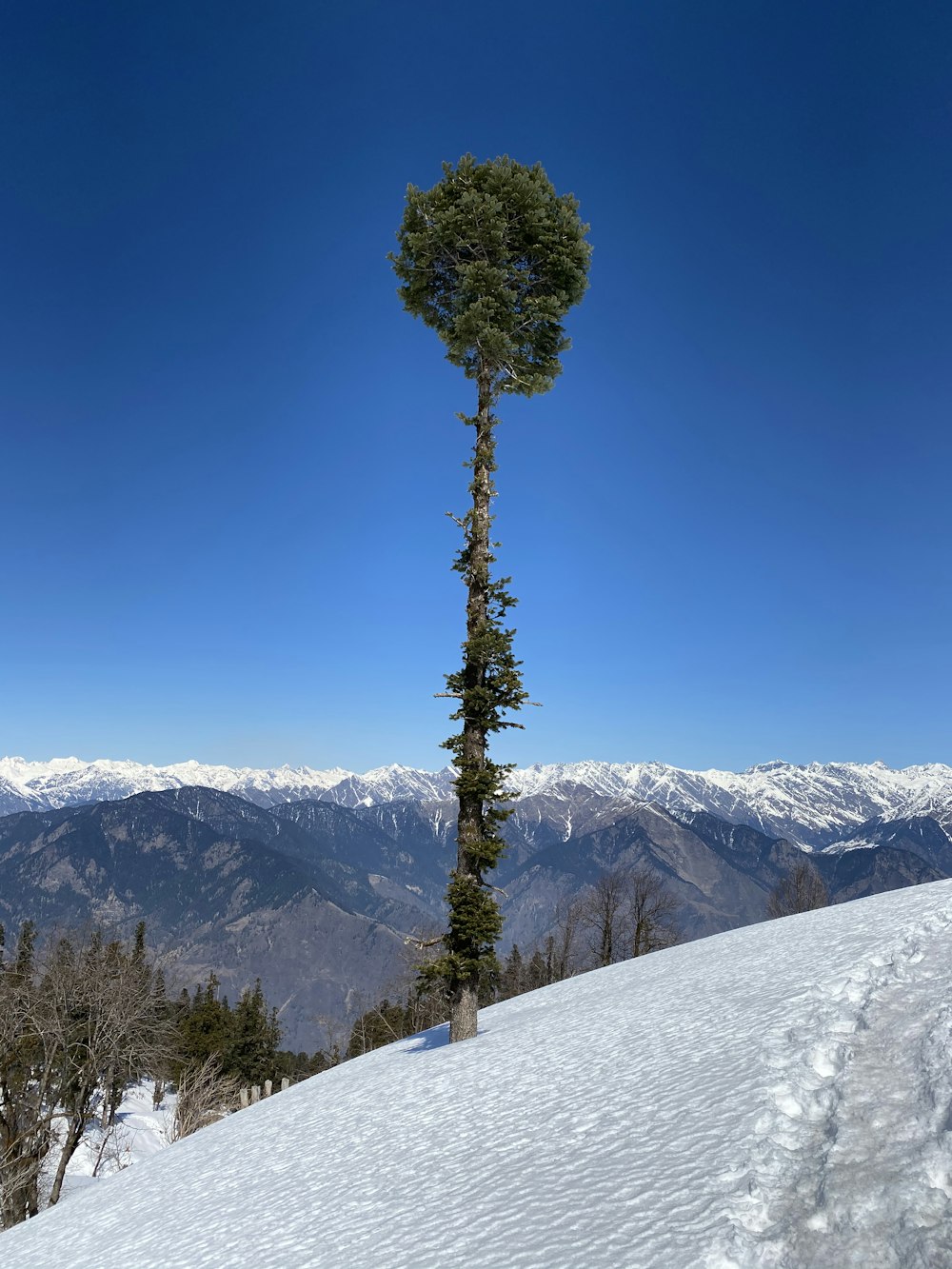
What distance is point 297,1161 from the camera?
27.2 ft

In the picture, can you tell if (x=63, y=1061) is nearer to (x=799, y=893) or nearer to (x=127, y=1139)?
(x=127, y=1139)

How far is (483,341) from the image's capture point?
1677 cm

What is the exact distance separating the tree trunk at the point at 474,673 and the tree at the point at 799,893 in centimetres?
5647

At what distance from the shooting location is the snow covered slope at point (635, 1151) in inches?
162

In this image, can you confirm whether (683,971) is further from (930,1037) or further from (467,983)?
(930,1037)

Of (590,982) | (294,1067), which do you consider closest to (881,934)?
(590,982)

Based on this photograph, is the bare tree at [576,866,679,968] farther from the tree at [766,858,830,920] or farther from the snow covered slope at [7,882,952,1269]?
the snow covered slope at [7,882,952,1269]

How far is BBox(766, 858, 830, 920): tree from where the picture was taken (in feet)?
204

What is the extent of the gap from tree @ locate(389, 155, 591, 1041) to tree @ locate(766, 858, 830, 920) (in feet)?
186

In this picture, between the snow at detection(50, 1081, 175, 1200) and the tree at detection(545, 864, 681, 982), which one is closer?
the snow at detection(50, 1081, 175, 1200)

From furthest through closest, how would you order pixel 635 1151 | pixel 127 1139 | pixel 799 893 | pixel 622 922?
pixel 799 893, pixel 622 922, pixel 127 1139, pixel 635 1151

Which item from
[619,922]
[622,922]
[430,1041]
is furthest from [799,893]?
[430,1041]

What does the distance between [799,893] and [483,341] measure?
63003 millimetres

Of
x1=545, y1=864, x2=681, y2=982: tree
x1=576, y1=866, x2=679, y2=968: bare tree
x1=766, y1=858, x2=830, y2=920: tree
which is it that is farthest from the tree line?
x1=766, y1=858, x2=830, y2=920: tree
